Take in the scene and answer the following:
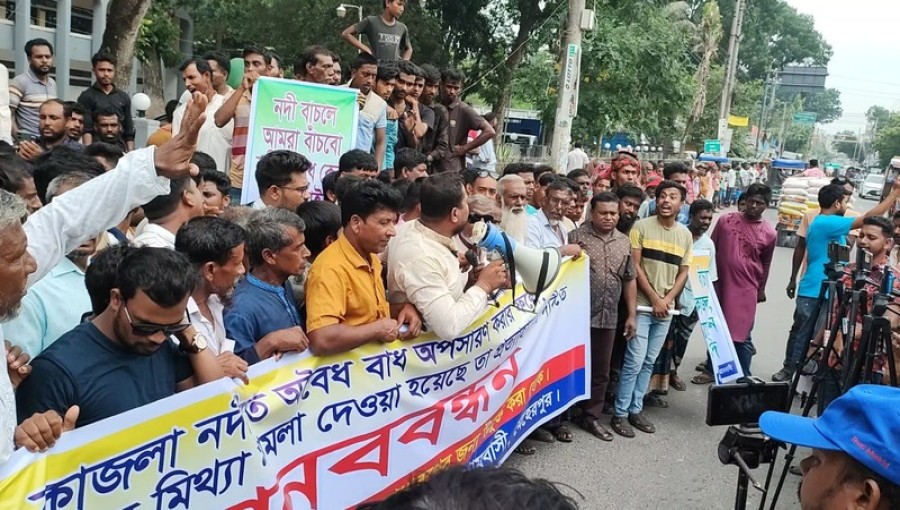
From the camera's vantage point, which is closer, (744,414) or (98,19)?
(744,414)

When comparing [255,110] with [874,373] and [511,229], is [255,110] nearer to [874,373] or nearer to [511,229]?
[511,229]

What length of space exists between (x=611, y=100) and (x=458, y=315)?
1531cm

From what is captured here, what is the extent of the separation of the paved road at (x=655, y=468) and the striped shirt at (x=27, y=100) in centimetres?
504

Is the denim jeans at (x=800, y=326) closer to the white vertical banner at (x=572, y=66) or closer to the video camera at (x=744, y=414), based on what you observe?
the video camera at (x=744, y=414)

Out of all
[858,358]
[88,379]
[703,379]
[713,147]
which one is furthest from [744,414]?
[713,147]

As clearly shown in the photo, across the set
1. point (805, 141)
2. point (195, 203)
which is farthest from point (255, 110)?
point (805, 141)

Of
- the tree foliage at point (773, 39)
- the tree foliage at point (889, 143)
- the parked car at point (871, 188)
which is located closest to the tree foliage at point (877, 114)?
the tree foliage at point (889, 143)

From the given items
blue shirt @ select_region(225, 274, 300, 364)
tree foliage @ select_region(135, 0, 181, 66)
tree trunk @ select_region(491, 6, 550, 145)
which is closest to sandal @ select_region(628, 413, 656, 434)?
blue shirt @ select_region(225, 274, 300, 364)

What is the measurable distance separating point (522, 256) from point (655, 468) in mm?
1935

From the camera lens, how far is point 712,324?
217 inches

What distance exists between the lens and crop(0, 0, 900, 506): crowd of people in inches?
83.0

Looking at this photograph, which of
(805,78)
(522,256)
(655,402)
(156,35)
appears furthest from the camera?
(805,78)

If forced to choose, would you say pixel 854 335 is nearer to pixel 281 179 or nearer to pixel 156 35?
pixel 281 179

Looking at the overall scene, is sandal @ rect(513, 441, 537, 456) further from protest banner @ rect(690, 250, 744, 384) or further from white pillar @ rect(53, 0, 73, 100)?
white pillar @ rect(53, 0, 73, 100)
